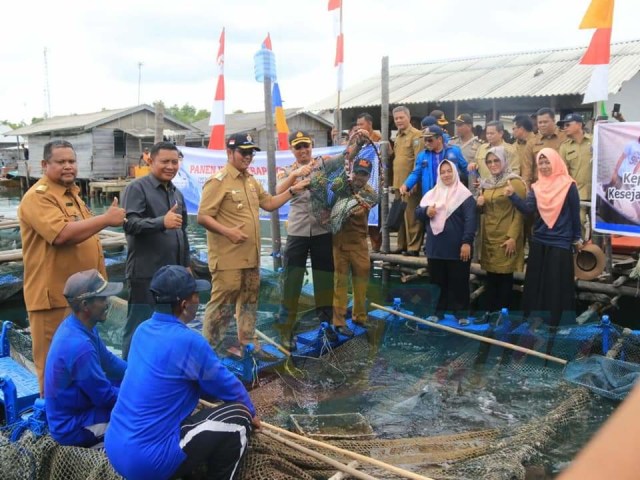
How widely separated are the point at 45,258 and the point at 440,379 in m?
3.58

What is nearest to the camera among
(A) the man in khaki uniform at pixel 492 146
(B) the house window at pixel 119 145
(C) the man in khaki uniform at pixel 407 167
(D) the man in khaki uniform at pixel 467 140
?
(A) the man in khaki uniform at pixel 492 146

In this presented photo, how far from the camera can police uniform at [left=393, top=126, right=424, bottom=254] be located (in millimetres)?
7754

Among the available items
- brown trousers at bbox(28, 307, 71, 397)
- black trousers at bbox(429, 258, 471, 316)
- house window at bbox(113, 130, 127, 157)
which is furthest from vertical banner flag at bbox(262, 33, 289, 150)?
house window at bbox(113, 130, 127, 157)

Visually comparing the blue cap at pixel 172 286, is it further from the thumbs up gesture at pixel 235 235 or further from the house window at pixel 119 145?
the house window at pixel 119 145

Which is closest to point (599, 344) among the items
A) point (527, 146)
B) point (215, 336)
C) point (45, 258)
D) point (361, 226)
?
point (361, 226)

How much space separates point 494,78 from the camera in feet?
53.1

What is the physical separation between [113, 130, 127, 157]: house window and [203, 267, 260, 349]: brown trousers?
93.4 feet

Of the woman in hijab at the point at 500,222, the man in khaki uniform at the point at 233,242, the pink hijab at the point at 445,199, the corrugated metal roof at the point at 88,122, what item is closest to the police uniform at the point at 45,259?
the man in khaki uniform at the point at 233,242

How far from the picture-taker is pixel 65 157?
421cm

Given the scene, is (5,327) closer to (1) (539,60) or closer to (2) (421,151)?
(2) (421,151)

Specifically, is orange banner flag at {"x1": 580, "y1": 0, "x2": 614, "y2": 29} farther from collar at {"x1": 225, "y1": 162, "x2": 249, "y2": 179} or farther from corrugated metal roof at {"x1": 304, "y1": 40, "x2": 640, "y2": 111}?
corrugated metal roof at {"x1": 304, "y1": 40, "x2": 640, "y2": 111}

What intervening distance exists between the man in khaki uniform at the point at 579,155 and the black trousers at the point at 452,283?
1.82m

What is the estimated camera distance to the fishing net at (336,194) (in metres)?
5.85

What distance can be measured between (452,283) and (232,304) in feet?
8.33
